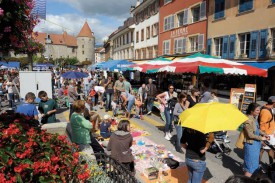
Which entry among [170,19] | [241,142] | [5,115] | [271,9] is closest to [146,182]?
[241,142]

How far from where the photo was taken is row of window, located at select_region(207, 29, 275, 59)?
1592 centimetres

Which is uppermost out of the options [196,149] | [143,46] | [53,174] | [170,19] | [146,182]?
[170,19]

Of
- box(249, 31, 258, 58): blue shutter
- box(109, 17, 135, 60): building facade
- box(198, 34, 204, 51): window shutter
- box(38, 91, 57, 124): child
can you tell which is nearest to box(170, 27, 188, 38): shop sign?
box(198, 34, 204, 51): window shutter

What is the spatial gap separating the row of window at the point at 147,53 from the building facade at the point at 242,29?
11916mm

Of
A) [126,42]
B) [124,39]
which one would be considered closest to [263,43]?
[126,42]

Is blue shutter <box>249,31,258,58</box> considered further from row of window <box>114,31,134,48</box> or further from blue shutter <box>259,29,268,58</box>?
row of window <box>114,31,134,48</box>

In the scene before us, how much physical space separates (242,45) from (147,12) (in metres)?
19.7

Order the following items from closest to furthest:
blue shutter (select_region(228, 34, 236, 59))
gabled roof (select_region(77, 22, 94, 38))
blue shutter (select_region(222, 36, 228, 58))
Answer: blue shutter (select_region(228, 34, 236, 59)) < blue shutter (select_region(222, 36, 228, 58)) < gabled roof (select_region(77, 22, 94, 38))

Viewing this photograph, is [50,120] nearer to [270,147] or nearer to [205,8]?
[270,147]

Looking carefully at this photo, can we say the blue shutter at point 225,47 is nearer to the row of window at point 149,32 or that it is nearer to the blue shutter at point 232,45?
the blue shutter at point 232,45

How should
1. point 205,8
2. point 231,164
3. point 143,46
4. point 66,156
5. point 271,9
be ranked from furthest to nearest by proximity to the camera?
point 143,46 < point 205,8 < point 271,9 < point 231,164 < point 66,156

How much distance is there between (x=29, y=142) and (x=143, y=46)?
114 feet

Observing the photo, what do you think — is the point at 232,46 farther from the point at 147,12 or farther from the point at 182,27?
the point at 147,12

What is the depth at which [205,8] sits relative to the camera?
70.5ft
